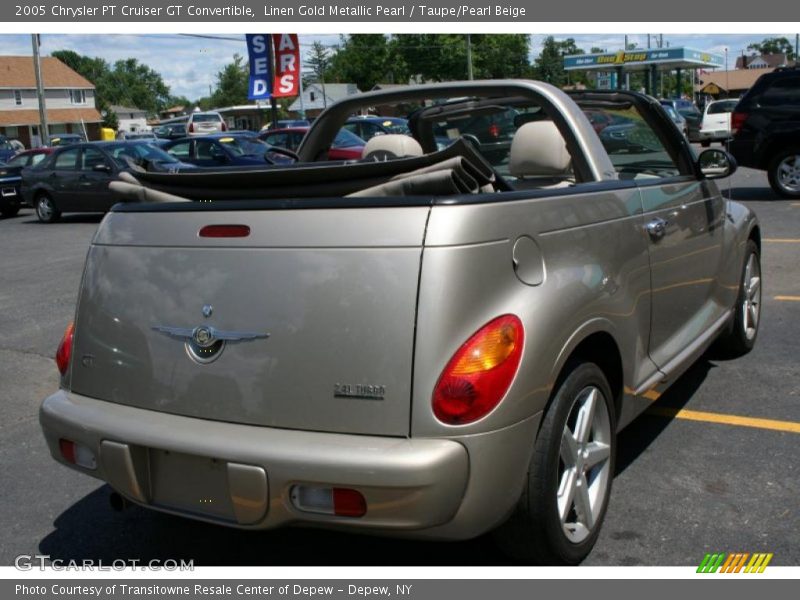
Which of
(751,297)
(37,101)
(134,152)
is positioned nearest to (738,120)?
(751,297)

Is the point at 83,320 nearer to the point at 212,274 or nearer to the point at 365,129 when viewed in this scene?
the point at 212,274

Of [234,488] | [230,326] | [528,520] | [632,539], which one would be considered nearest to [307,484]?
[234,488]

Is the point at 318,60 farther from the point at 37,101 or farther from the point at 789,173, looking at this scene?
the point at 789,173

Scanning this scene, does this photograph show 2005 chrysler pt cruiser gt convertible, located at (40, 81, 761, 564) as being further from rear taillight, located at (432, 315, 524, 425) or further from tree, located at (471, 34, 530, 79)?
tree, located at (471, 34, 530, 79)

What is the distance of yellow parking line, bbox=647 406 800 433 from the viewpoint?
4.54 meters

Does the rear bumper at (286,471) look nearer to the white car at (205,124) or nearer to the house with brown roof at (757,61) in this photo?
the white car at (205,124)

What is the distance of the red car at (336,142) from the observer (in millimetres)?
18078

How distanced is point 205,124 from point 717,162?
45.1 m

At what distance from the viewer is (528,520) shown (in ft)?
9.66

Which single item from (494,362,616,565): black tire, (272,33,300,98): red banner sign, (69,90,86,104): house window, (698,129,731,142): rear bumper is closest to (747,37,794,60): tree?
(69,90,86,104): house window

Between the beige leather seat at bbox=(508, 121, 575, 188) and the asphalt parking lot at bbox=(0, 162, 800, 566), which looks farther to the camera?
the beige leather seat at bbox=(508, 121, 575, 188)

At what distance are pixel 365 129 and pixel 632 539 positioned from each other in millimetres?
20280

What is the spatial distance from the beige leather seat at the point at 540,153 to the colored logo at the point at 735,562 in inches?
69.6

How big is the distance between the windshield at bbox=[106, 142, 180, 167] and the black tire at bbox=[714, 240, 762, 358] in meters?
13.4
